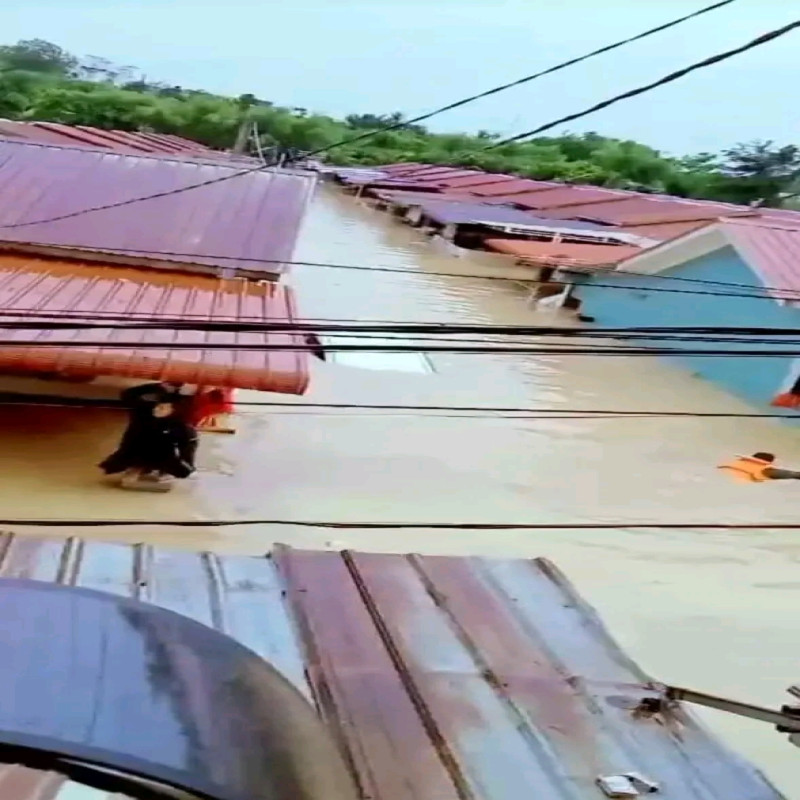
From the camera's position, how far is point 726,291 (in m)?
16.1

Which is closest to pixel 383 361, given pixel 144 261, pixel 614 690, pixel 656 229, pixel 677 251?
pixel 144 261

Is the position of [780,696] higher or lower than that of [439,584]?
lower

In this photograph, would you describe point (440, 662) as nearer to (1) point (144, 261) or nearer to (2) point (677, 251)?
(1) point (144, 261)

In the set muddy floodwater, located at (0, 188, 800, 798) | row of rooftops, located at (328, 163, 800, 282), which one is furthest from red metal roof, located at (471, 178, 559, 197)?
muddy floodwater, located at (0, 188, 800, 798)

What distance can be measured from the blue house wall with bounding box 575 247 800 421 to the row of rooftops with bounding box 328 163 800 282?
37cm

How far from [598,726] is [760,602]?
5416 millimetres

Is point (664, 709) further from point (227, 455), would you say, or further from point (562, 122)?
point (227, 455)

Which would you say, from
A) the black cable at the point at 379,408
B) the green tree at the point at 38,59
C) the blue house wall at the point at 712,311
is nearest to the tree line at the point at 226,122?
the green tree at the point at 38,59

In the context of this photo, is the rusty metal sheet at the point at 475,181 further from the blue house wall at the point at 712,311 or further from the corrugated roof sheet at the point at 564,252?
the blue house wall at the point at 712,311

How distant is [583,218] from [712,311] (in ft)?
29.2

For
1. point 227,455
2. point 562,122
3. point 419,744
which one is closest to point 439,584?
point 419,744

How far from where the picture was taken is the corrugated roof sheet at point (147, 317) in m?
8.95

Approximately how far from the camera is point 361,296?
1855cm

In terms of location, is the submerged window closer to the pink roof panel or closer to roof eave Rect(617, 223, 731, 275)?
roof eave Rect(617, 223, 731, 275)
